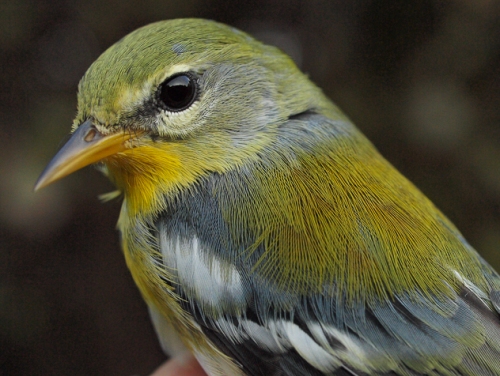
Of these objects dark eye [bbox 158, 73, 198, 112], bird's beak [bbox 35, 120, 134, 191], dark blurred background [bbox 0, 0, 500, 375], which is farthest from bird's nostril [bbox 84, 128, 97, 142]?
dark blurred background [bbox 0, 0, 500, 375]

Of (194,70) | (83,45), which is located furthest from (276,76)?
(83,45)

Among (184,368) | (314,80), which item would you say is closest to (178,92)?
(184,368)

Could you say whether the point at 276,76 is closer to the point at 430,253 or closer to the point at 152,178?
the point at 152,178

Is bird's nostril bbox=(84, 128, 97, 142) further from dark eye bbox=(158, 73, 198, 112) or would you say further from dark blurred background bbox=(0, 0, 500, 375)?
dark blurred background bbox=(0, 0, 500, 375)

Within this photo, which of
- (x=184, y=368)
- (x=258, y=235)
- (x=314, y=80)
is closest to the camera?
(x=258, y=235)

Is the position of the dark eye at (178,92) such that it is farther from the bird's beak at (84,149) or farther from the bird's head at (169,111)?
the bird's beak at (84,149)

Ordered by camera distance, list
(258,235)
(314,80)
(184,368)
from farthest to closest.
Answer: (314,80), (184,368), (258,235)

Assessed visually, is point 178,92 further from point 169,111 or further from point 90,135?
point 90,135
